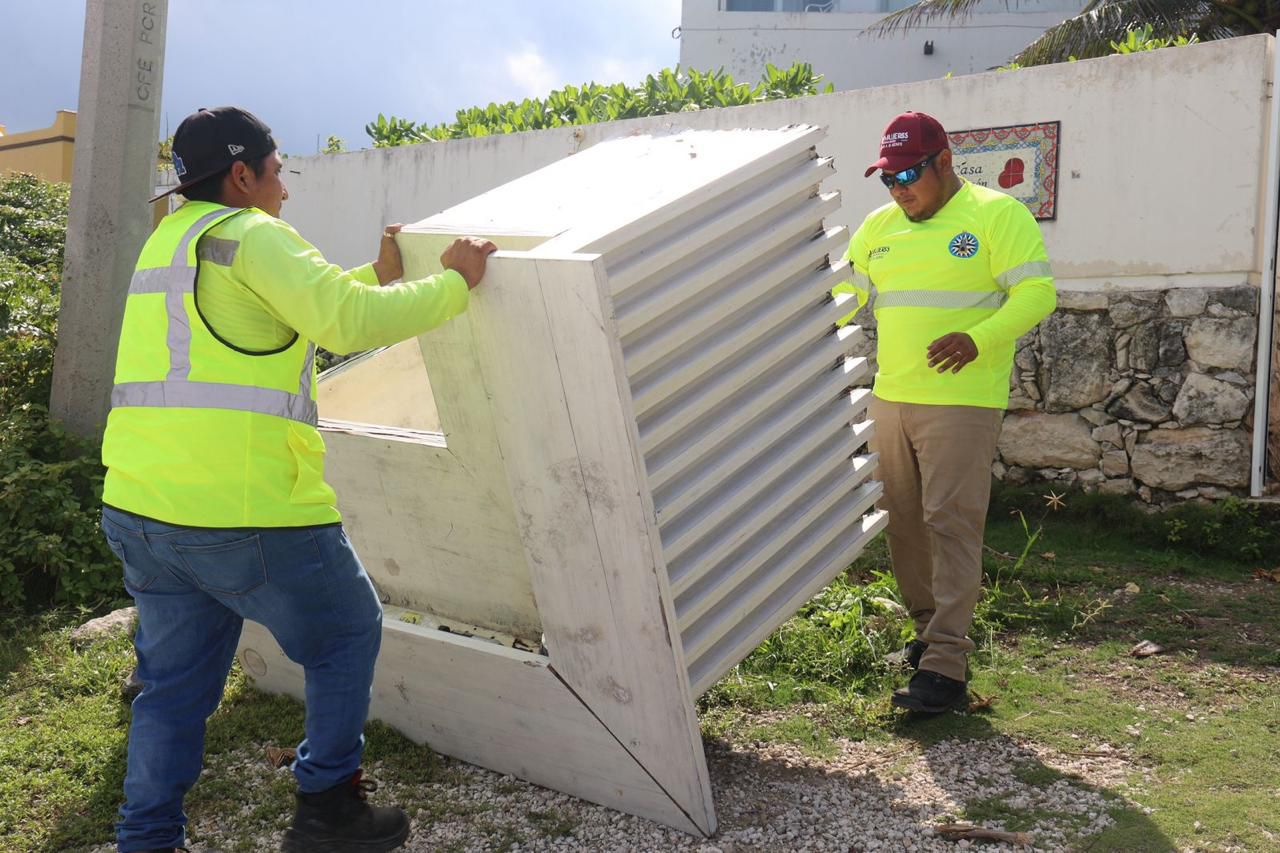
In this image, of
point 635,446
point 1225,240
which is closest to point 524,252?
point 635,446

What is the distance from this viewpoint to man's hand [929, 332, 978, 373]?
3662mm

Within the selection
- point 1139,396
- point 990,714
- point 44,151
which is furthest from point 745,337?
point 44,151

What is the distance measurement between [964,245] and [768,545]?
1275mm

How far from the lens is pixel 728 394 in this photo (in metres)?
3.16

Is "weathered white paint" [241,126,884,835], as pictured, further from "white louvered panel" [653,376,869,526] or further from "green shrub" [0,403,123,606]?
"green shrub" [0,403,123,606]

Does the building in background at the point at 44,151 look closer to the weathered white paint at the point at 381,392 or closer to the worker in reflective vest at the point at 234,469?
the weathered white paint at the point at 381,392

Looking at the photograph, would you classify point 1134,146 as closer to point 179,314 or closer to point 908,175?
point 908,175

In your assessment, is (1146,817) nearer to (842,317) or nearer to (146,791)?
(842,317)

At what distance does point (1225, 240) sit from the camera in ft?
18.8

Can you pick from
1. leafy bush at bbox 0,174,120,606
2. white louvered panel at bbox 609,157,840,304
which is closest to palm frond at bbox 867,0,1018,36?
leafy bush at bbox 0,174,120,606

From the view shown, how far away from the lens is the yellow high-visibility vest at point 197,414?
101 inches

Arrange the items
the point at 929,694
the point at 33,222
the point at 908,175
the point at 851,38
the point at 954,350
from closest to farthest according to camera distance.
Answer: the point at 954,350 < the point at 929,694 < the point at 908,175 < the point at 33,222 < the point at 851,38

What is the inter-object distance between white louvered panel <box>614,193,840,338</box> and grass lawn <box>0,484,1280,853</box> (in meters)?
1.38

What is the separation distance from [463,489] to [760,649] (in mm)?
1560
